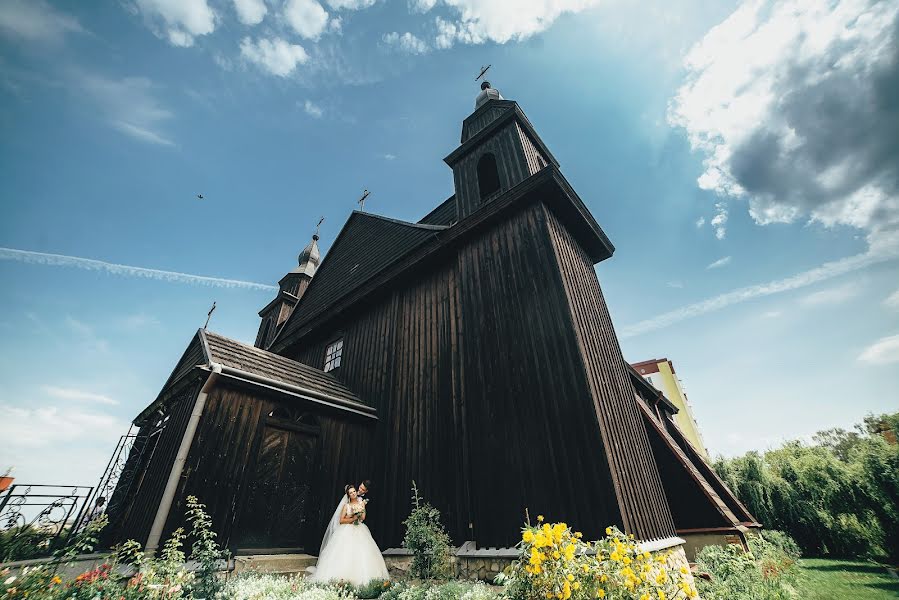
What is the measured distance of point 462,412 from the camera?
741 cm

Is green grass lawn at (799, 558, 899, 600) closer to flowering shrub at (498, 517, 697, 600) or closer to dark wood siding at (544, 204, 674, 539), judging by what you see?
dark wood siding at (544, 204, 674, 539)

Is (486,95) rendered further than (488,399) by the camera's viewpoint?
Yes

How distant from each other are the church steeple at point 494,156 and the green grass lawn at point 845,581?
11298 mm

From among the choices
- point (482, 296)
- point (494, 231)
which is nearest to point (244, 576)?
A: point (482, 296)

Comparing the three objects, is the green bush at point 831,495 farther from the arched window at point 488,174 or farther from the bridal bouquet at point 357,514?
the bridal bouquet at point 357,514

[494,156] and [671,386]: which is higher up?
[671,386]

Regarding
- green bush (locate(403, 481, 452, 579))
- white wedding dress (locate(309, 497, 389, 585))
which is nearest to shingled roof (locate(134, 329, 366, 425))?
white wedding dress (locate(309, 497, 389, 585))

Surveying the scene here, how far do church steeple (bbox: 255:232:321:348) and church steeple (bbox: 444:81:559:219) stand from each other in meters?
11.3

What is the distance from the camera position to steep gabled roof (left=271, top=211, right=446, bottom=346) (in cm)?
1152

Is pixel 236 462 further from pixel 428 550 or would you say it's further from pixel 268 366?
pixel 428 550

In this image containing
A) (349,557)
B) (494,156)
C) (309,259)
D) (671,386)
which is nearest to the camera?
(349,557)

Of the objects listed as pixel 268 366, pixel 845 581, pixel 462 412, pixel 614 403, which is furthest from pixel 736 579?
pixel 268 366

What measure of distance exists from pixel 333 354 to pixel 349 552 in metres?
6.84

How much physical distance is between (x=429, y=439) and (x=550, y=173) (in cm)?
637
